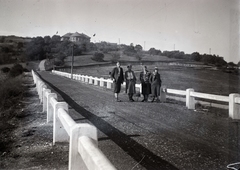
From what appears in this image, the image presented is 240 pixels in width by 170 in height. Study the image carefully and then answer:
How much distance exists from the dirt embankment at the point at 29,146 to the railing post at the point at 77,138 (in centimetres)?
143

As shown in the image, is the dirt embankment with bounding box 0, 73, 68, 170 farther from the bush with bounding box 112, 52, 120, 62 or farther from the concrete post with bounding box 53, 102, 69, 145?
the bush with bounding box 112, 52, 120, 62

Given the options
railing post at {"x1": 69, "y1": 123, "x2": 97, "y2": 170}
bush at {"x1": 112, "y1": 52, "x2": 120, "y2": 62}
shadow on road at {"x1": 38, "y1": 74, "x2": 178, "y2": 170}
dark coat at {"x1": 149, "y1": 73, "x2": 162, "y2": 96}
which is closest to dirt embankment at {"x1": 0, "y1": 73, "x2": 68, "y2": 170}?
shadow on road at {"x1": 38, "y1": 74, "x2": 178, "y2": 170}

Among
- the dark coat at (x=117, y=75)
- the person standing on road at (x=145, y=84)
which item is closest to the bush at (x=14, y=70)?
the dark coat at (x=117, y=75)

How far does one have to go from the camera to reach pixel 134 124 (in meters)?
6.93

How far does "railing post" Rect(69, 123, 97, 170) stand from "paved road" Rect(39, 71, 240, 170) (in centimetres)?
123

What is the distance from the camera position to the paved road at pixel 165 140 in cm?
419

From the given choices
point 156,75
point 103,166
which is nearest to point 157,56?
point 156,75

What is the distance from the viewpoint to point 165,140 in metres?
5.44

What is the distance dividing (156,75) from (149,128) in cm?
627

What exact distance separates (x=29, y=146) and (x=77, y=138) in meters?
3.01

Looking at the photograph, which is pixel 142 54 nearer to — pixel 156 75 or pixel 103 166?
pixel 156 75

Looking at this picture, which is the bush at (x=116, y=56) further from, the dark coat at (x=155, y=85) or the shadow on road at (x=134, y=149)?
Answer: the shadow on road at (x=134, y=149)

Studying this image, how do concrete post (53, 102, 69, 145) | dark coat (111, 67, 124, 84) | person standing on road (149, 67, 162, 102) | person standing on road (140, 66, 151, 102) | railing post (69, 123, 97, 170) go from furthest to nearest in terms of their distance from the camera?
person standing on road (140, 66, 151, 102)
person standing on road (149, 67, 162, 102)
dark coat (111, 67, 124, 84)
concrete post (53, 102, 69, 145)
railing post (69, 123, 97, 170)

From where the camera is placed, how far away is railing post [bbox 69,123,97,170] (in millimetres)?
2801
